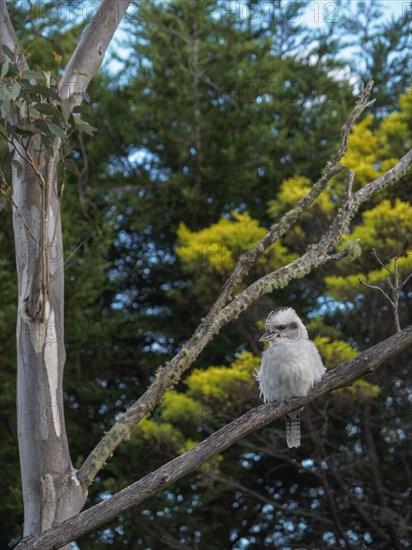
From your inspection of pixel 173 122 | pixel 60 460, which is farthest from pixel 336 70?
pixel 60 460

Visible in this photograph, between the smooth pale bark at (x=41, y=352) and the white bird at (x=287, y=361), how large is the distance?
2.96 ft

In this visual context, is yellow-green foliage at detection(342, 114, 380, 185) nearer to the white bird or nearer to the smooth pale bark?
the smooth pale bark

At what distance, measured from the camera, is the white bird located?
3361mm

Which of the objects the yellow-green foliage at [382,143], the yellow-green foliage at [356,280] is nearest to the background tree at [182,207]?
the yellow-green foliage at [382,143]

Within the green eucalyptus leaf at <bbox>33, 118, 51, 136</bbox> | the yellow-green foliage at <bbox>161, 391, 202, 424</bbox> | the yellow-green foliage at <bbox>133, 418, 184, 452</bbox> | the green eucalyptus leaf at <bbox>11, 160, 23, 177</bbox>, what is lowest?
the green eucalyptus leaf at <bbox>33, 118, 51, 136</bbox>

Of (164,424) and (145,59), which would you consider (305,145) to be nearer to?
(145,59)

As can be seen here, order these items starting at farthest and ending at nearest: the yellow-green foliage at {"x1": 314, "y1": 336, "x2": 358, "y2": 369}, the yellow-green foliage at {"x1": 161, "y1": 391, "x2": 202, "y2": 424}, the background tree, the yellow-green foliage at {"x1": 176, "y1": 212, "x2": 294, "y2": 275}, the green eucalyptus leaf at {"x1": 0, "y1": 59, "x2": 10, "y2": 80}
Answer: the background tree
the yellow-green foliage at {"x1": 176, "y1": 212, "x2": 294, "y2": 275}
the yellow-green foliage at {"x1": 161, "y1": 391, "x2": 202, "y2": 424}
the yellow-green foliage at {"x1": 314, "y1": 336, "x2": 358, "y2": 369}
the green eucalyptus leaf at {"x1": 0, "y1": 59, "x2": 10, "y2": 80}

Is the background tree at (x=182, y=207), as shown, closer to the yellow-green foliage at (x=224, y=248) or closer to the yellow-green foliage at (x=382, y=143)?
the yellow-green foliage at (x=382, y=143)

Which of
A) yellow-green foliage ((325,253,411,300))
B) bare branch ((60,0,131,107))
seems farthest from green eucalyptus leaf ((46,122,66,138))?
yellow-green foliage ((325,253,411,300))

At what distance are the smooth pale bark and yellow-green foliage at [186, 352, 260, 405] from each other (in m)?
2.47

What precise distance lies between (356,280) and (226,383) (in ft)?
3.75

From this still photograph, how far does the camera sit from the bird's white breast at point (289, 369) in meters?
3.36

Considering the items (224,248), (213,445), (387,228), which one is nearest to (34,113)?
(213,445)

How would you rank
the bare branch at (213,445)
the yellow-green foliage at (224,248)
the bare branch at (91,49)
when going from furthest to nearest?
the yellow-green foliage at (224,248) < the bare branch at (91,49) < the bare branch at (213,445)
